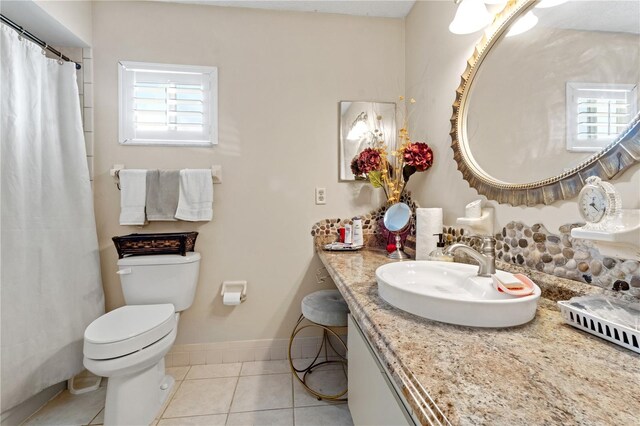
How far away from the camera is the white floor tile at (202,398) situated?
55.9 inches

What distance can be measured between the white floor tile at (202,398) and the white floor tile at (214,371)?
38mm

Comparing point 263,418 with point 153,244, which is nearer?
point 263,418

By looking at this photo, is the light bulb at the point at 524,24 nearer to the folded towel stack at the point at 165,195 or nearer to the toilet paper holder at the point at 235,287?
the folded towel stack at the point at 165,195

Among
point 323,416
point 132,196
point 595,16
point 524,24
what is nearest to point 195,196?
point 132,196

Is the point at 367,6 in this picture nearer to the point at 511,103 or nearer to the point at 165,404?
the point at 511,103

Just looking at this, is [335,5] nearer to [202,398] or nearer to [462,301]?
[462,301]

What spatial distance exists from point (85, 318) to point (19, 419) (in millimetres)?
485

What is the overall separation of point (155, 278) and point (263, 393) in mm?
908

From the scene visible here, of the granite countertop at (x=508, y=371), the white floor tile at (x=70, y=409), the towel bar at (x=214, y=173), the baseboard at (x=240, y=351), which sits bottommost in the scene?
the white floor tile at (x=70, y=409)

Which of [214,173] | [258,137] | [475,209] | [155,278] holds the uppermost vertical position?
[258,137]

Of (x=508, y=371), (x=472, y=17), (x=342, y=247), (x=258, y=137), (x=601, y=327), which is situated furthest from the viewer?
(x=258, y=137)

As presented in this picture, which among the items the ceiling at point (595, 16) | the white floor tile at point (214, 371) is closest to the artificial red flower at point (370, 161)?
the ceiling at point (595, 16)

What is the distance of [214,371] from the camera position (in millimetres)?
1751

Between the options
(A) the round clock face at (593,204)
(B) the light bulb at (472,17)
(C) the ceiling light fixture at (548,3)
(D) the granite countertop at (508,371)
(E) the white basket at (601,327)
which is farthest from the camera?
(B) the light bulb at (472,17)
